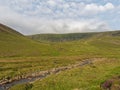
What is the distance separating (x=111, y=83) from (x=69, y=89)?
34.6ft

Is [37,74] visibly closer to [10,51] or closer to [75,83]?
[75,83]

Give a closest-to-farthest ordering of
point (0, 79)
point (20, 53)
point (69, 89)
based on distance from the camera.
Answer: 1. point (69, 89)
2. point (0, 79)
3. point (20, 53)

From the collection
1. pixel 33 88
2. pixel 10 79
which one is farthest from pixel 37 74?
pixel 33 88

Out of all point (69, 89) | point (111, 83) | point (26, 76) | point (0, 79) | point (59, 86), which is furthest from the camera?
point (26, 76)

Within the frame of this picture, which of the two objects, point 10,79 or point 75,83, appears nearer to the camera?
point 75,83

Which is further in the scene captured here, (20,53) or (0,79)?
(20,53)

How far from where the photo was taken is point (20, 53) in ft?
641

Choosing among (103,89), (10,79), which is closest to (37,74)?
(10,79)

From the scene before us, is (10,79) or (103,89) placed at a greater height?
(103,89)

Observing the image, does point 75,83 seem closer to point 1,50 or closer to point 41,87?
point 41,87

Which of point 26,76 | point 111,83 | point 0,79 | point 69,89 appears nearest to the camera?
point 111,83

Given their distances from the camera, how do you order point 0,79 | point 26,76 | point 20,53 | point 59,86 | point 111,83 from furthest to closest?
point 20,53 < point 26,76 < point 0,79 < point 59,86 < point 111,83

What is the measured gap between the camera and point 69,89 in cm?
4897

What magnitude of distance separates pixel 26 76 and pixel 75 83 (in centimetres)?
4309
